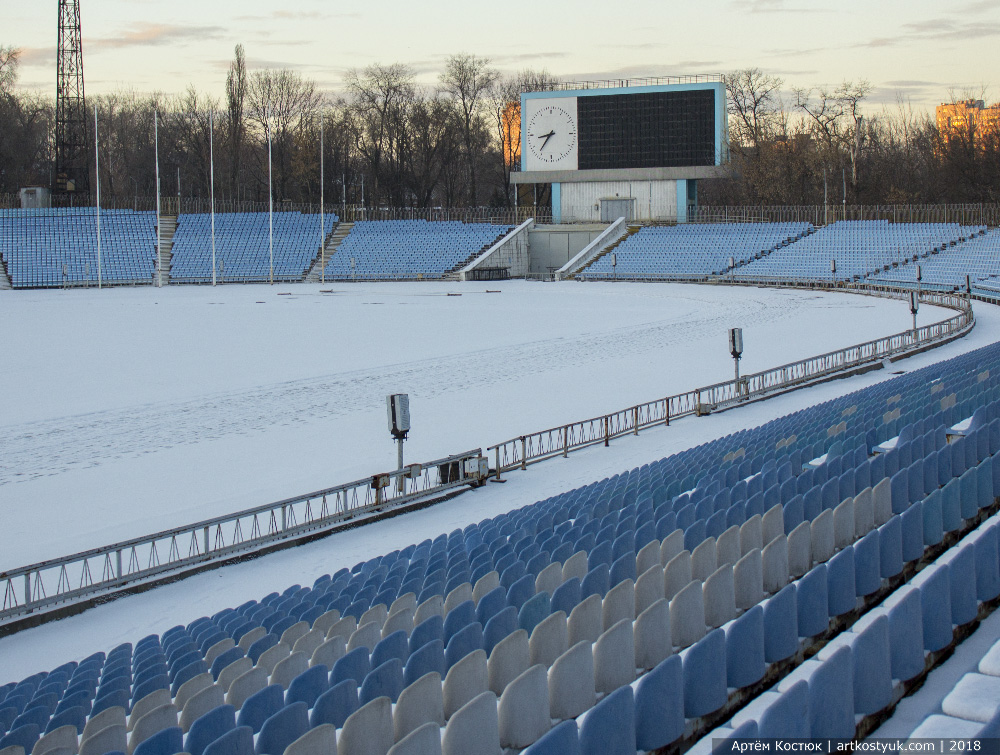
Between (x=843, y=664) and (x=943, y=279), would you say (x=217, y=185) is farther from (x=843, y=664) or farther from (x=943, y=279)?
(x=843, y=664)

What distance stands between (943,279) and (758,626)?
54.8 m

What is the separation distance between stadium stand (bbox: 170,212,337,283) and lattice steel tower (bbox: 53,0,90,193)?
29.3ft

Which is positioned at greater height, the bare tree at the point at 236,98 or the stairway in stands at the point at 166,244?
the bare tree at the point at 236,98

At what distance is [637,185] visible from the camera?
78.5 meters

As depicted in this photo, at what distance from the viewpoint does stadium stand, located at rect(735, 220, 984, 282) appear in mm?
62281

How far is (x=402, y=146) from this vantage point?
337ft

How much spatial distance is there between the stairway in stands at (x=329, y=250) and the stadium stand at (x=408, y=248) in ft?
1.76

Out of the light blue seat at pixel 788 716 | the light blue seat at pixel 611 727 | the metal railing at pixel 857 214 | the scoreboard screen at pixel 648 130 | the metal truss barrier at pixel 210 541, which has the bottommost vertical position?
Result: the metal truss barrier at pixel 210 541

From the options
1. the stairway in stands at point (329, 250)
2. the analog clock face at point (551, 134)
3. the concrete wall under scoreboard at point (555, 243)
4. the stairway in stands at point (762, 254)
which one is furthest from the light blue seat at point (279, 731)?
the concrete wall under scoreboard at point (555, 243)

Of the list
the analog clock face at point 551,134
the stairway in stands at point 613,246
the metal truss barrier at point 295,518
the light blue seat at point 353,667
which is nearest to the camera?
the light blue seat at point 353,667

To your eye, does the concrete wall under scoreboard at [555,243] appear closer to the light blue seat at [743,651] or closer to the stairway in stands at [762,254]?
the stairway in stands at [762,254]

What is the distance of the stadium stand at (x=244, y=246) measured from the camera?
7369cm

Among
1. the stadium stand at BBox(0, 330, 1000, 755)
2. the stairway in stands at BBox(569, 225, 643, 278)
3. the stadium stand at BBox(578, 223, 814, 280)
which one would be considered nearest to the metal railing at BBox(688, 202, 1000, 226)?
the stadium stand at BBox(578, 223, 814, 280)

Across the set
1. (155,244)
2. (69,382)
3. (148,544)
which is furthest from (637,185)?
(148,544)
